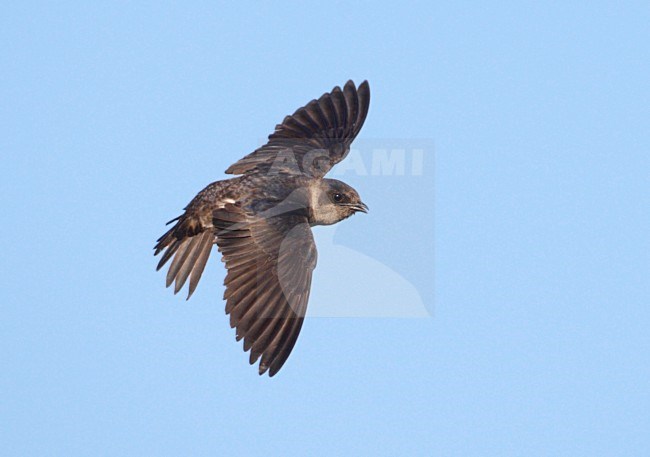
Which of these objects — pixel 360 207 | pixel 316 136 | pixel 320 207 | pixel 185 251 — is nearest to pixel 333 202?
pixel 320 207

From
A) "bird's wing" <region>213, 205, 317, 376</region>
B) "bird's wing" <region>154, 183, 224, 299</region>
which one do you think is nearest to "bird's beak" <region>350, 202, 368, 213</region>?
"bird's wing" <region>213, 205, 317, 376</region>

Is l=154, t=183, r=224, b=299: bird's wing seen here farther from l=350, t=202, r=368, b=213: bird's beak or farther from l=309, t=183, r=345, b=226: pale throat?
l=350, t=202, r=368, b=213: bird's beak

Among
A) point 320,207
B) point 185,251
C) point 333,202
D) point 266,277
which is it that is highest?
point 333,202

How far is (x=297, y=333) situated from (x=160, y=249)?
3.30 metres

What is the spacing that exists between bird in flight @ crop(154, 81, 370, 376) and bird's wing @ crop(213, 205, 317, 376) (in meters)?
0.01

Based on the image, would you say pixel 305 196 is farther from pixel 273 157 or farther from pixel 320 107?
pixel 320 107

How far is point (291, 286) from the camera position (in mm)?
14641

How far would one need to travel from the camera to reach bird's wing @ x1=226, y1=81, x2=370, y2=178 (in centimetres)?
1745

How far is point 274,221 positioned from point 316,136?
3.35m

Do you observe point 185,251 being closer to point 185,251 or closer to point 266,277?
point 185,251

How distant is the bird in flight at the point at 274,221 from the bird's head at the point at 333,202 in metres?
0.02

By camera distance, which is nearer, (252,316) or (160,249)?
(252,316)

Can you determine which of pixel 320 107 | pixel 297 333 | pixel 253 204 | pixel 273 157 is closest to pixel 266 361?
pixel 297 333

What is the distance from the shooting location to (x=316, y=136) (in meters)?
18.3
